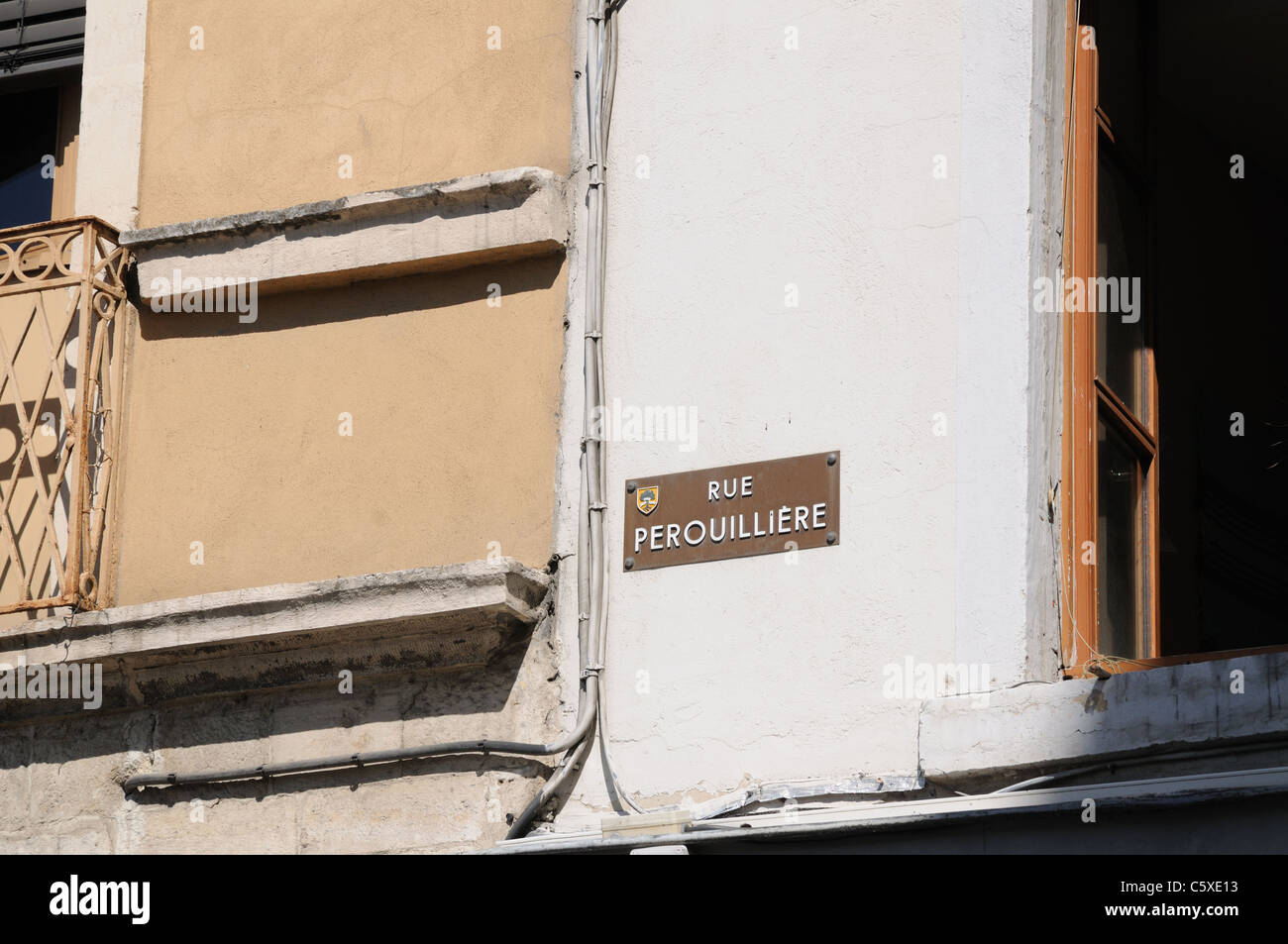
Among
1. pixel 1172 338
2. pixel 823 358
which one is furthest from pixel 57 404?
pixel 1172 338

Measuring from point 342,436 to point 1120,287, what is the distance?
2.25 metres

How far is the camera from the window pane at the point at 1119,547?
18.5ft

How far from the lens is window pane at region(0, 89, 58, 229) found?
736 centimetres

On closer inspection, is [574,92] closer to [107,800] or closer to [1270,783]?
[107,800]

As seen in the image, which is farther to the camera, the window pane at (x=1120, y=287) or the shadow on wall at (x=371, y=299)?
the shadow on wall at (x=371, y=299)

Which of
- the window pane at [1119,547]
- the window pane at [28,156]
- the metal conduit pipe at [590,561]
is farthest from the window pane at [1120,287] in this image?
the window pane at [28,156]

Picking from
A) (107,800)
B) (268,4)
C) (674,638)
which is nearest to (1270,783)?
(674,638)

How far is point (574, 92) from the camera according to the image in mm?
6379

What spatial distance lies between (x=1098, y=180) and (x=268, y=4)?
266cm

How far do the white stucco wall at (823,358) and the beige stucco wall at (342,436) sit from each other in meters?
0.16

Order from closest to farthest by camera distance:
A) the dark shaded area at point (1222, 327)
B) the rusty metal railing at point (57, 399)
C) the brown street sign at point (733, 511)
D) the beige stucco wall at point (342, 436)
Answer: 1. the brown street sign at point (733, 511)
2. the beige stucco wall at point (342, 436)
3. the rusty metal railing at point (57, 399)
4. the dark shaded area at point (1222, 327)

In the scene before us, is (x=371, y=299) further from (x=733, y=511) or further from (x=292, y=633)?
(x=733, y=511)

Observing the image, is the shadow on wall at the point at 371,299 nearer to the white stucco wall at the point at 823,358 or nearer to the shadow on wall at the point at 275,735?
the white stucco wall at the point at 823,358

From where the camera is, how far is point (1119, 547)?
228 inches
